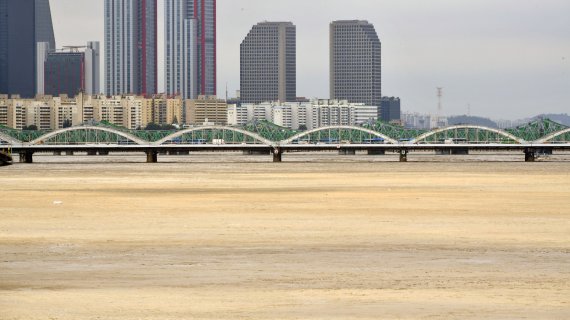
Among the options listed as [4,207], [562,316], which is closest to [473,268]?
[562,316]

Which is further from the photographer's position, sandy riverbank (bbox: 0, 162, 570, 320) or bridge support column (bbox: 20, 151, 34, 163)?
bridge support column (bbox: 20, 151, 34, 163)

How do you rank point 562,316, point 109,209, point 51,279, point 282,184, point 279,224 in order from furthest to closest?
point 282,184 < point 109,209 < point 279,224 < point 51,279 < point 562,316

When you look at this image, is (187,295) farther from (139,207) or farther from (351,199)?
(351,199)

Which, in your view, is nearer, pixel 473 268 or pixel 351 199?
pixel 473 268

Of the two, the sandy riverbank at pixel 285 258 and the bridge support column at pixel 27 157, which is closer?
the sandy riverbank at pixel 285 258

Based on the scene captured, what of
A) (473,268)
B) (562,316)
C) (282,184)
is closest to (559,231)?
(473,268)

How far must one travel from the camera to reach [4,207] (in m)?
50.4

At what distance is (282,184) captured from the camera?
73.9m

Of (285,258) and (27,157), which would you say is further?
(27,157)

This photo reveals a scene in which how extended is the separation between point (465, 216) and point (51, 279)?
20.5 m

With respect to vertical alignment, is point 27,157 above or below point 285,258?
above

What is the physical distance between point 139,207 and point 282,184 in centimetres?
2433

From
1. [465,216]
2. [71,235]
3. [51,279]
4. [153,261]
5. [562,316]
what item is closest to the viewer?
[562,316]

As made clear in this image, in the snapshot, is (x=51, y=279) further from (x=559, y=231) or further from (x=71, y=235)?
(x=559, y=231)
